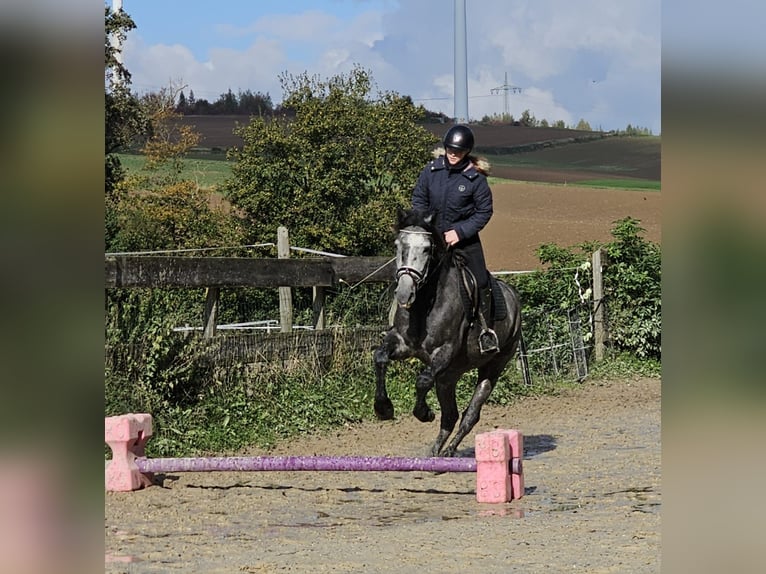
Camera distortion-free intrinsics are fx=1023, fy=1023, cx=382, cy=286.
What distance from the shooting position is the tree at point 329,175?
24719mm

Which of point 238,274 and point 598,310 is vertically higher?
point 238,274

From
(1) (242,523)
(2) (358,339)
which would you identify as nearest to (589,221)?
(2) (358,339)

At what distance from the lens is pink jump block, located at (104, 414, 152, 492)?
7.20m

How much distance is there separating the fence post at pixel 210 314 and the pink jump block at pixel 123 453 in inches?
119

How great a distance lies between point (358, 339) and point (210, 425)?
316 cm

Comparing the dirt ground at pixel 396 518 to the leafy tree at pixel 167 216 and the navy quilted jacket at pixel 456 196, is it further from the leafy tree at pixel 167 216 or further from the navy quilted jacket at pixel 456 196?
the leafy tree at pixel 167 216

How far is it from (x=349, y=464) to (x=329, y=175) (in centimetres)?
1869

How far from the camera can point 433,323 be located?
8023 millimetres

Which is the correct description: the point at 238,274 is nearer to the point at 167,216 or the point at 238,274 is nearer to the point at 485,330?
the point at 485,330

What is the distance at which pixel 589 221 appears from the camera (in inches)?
A: 1820

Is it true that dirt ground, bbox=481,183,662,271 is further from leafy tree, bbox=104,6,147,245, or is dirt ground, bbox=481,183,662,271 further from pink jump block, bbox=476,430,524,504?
pink jump block, bbox=476,430,524,504

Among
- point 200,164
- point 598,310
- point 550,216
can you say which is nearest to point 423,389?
point 598,310
